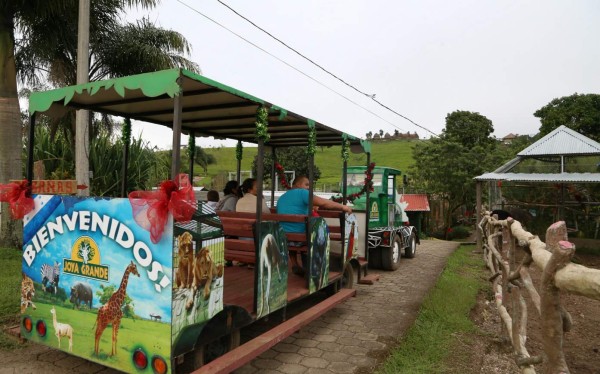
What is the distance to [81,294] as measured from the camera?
3.09m

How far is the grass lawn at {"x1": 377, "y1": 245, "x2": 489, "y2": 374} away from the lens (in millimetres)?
4027

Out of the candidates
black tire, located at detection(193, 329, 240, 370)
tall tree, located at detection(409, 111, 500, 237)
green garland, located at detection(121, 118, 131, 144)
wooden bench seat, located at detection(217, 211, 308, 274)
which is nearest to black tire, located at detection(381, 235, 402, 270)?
wooden bench seat, located at detection(217, 211, 308, 274)

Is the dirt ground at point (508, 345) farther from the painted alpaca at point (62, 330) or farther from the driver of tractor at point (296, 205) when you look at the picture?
the painted alpaca at point (62, 330)

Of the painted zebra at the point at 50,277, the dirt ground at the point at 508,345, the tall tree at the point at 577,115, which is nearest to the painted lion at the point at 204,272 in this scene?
the painted zebra at the point at 50,277

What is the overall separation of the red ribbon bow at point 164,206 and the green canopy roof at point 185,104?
0.52m

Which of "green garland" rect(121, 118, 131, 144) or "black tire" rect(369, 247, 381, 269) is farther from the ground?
"green garland" rect(121, 118, 131, 144)

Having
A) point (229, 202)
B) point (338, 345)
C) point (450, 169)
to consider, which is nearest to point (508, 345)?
point (338, 345)

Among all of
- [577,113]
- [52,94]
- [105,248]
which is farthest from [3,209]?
[577,113]

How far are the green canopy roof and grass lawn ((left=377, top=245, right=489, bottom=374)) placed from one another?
265 cm

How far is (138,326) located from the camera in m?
2.78

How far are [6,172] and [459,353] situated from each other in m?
8.15

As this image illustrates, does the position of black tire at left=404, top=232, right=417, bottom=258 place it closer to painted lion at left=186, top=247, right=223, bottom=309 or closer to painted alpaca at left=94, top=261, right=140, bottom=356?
painted lion at left=186, top=247, right=223, bottom=309

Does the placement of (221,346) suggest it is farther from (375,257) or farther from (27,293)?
(375,257)

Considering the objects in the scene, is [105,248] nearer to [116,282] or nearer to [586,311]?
[116,282]
